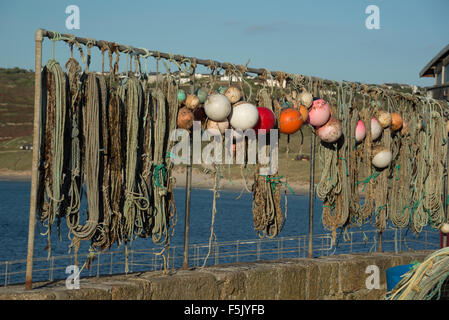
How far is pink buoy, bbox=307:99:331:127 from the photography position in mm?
8883

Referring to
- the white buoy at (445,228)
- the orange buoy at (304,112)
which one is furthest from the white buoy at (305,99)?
the white buoy at (445,228)

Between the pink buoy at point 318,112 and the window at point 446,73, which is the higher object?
the window at point 446,73

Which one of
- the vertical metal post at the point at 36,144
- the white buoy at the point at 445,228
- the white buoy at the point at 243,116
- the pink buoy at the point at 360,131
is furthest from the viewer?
the white buoy at the point at 445,228

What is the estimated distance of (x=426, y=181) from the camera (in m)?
11.3

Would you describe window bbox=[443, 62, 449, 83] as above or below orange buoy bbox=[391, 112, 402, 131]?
above

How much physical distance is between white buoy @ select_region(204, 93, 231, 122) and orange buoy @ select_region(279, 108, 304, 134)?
1020 mm

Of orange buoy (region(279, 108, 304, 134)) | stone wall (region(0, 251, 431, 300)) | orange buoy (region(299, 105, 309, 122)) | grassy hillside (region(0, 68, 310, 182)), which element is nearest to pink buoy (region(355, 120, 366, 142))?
orange buoy (region(299, 105, 309, 122))

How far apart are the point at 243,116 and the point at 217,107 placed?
0.38 m

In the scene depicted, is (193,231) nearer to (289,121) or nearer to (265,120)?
(289,121)

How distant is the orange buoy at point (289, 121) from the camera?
8.43m

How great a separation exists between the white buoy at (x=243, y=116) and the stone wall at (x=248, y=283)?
1.69 meters

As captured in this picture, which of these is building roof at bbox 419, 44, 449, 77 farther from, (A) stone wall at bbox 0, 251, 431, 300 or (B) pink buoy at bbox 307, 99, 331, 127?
(B) pink buoy at bbox 307, 99, 331, 127

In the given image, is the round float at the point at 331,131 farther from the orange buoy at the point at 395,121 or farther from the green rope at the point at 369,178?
the orange buoy at the point at 395,121
